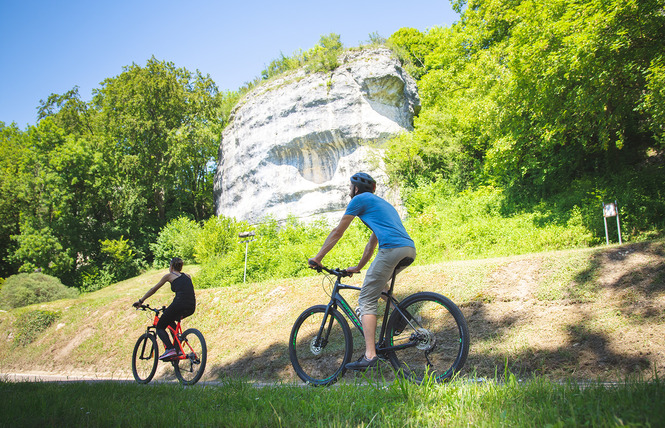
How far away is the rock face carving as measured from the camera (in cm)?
2780

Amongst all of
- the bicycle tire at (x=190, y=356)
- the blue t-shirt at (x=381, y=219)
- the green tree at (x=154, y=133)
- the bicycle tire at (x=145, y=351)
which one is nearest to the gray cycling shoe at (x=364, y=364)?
the blue t-shirt at (x=381, y=219)

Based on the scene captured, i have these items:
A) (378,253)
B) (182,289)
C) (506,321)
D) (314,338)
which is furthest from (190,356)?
(506,321)

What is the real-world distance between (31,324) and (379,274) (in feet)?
48.6

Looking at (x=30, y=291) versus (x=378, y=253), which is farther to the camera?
(x=30, y=291)

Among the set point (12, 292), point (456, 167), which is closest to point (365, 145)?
point (456, 167)

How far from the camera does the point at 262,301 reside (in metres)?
10.1

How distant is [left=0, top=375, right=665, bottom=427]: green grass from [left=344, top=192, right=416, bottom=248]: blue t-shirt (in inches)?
56.8

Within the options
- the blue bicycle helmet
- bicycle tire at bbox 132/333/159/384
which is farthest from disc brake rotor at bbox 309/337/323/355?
bicycle tire at bbox 132/333/159/384

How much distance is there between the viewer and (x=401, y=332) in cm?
421

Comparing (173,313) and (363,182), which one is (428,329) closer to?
(363,182)

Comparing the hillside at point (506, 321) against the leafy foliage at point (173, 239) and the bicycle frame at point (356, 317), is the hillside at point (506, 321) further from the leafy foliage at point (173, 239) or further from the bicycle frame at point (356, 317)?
the leafy foliage at point (173, 239)

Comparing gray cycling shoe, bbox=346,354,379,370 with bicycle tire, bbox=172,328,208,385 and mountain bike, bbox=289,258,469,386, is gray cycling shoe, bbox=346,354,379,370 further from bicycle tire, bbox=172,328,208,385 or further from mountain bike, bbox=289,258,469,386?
bicycle tire, bbox=172,328,208,385

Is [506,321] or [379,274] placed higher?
[379,274]

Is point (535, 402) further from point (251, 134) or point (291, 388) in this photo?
point (251, 134)
